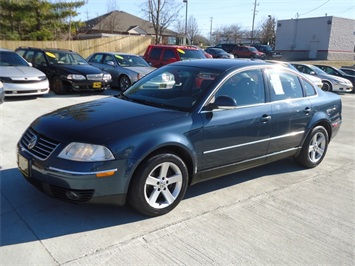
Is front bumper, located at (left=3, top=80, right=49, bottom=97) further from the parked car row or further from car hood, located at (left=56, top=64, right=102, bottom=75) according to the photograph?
car hood, located at (left=56, top=64, right=102, bottom=75)

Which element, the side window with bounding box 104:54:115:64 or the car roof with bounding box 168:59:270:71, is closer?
the car roof with bounding box 168:59:270:71

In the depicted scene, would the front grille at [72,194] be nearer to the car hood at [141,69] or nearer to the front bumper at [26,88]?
the front bumper at [26,88]

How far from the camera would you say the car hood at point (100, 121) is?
321 cm

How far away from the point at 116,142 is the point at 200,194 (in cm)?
146

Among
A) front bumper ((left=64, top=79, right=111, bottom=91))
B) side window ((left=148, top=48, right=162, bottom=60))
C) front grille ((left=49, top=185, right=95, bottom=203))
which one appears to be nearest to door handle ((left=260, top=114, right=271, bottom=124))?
front grille ((left=49, top=185, right=95, bottom=203))

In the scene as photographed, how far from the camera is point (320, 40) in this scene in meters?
41.6

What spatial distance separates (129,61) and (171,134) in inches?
398

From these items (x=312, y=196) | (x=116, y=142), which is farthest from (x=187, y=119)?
(x=312, y=196)

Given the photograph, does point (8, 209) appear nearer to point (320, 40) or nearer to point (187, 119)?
point (187, 119)

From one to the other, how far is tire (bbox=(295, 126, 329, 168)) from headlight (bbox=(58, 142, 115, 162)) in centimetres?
322

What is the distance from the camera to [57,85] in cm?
1121

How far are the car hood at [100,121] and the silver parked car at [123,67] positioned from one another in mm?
8288

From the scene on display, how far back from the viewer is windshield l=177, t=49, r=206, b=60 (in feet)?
44.0

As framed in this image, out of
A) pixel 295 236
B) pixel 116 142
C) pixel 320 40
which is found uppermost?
pixel 320 40
